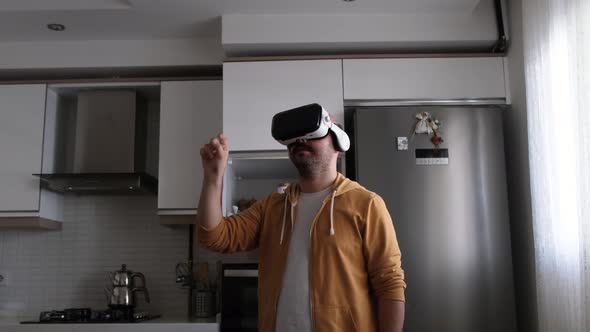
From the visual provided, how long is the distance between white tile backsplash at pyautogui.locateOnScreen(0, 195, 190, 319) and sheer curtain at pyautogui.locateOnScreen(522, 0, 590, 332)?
6.76 feet

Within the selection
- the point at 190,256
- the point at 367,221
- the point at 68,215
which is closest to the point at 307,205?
the point at 367,221

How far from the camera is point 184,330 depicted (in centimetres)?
279

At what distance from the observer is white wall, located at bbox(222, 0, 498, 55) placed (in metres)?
2.88

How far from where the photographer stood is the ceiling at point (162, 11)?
2814 mm

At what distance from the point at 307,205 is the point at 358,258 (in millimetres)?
218

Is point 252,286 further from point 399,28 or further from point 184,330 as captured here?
point 399,28

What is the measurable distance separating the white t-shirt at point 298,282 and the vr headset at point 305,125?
197 mm

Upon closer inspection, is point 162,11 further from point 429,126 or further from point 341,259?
point 341,259

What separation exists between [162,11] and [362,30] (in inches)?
40.0

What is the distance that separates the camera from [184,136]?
3.20 m

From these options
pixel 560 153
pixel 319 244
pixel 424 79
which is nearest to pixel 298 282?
pixel 319 244

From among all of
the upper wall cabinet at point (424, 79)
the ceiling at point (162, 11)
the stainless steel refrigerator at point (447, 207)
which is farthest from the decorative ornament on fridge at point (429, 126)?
the ceiling at point (162, 11)

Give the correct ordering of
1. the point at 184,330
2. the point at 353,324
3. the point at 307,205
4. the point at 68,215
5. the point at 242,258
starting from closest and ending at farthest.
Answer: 1. the point at 353,324
2. the point at 307,205
3. the point at 184,330
4. the point at 242,258
5. the point at 68,215

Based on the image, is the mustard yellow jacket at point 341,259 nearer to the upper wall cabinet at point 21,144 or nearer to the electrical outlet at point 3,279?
the upper wall cabinet at point 21,144
